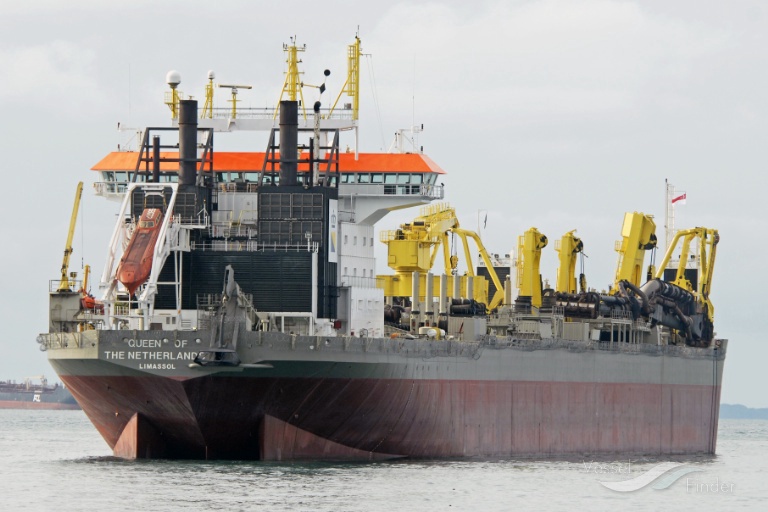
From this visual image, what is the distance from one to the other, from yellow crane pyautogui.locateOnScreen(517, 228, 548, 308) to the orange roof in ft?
38.2

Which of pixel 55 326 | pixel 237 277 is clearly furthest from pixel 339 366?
pixel 55 326

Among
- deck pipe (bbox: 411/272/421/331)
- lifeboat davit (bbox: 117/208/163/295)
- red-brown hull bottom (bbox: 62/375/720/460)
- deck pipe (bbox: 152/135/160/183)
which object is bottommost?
red-brown hull bottom (bbox: 62/375/720/460)

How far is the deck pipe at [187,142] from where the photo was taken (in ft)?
162

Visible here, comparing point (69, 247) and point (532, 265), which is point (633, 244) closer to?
point (532, 265)

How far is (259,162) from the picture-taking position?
176ft

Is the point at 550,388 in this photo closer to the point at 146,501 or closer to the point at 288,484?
the point at 288,484

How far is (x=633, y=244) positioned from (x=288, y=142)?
77.3ft

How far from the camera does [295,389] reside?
1766 inches

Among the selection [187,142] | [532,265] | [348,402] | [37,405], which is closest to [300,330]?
[348,402]

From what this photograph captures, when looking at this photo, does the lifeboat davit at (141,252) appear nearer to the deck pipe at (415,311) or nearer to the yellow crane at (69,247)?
the yellow crane at (69,247)

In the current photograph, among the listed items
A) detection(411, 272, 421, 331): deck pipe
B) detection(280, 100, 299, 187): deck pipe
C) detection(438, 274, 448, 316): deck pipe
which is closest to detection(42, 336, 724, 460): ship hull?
detection(411, 272, 421, 331): deck pipe

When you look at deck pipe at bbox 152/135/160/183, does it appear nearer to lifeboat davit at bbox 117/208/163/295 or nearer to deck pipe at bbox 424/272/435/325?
lifeboat davit at bbox 117/208/163/295

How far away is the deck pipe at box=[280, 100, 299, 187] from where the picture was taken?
4897 centimetres

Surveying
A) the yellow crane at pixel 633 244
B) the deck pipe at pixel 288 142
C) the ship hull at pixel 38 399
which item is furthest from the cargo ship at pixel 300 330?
the ship hull at pixel 38 399
